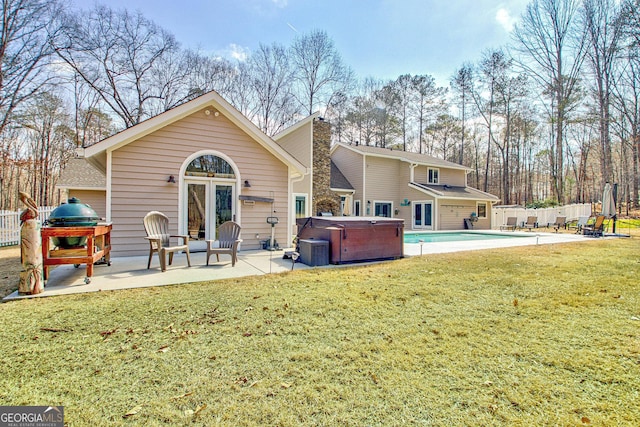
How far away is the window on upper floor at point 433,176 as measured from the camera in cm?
2116

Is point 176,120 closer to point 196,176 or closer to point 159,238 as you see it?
point 196,176

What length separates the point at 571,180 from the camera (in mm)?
32656

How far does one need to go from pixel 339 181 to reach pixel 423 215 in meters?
6.06

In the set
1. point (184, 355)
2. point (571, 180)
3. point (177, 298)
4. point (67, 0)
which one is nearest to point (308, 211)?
point (177, 298)

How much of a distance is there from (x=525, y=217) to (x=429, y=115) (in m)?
12.9

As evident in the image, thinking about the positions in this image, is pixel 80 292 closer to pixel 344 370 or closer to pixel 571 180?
pixel 344 370

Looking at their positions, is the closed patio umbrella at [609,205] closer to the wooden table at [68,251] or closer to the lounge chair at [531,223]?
the lounge chair at [531,223]

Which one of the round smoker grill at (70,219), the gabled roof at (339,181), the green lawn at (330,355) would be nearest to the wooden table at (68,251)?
the round smoker grill at (70,219)

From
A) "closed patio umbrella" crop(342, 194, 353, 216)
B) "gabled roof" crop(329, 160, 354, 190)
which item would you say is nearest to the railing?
"gabled roof" crop(329, 160, 354, 190)

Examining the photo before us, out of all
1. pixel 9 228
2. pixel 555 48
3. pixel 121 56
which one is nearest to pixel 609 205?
pixel 555 48

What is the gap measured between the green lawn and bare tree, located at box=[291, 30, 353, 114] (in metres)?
21.3

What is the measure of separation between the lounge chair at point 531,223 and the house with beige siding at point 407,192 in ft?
7.56

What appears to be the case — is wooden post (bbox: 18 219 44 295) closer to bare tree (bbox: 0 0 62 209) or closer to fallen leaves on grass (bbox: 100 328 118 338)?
fallen leaves on grass (bbox: 100 328 118 338)

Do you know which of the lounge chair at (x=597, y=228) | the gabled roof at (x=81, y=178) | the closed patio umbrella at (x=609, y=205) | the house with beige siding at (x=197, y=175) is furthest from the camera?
the closed patio umbrella at (x=609, y=205)
